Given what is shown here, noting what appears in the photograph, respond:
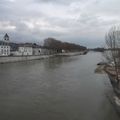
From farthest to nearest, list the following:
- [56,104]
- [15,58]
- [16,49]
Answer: [16,49] → [15,58] → [56,104]

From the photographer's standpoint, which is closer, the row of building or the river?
the river

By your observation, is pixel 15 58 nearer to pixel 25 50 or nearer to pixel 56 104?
pixel 25 50

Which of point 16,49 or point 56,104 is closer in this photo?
point 56,104

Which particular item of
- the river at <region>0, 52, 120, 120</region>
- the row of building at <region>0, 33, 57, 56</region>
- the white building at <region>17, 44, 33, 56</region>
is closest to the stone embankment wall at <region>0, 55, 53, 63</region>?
the row of building at <region>0, 33, 57, 56</region>

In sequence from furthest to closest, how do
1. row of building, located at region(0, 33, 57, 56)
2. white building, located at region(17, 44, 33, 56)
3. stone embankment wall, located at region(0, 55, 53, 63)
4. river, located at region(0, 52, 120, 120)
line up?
white building, located at region(17, 44, 33, 56) → row of building, located at region(0, 33, 57, 56) → stone embankment wall, located at region(0, 55, 53, 63) → river, located at region(0, 52, 120, 120)

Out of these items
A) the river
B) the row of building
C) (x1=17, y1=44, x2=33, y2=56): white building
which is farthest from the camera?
(x1=17, y1=44, x2=33, y2=56): white building

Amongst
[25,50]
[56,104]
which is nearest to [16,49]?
[25,50]

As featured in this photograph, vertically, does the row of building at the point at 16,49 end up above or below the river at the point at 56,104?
above

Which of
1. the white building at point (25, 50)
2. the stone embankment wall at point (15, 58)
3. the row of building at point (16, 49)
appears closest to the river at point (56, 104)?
the stone embankment wall at point (15, 58)

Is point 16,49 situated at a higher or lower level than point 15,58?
higher

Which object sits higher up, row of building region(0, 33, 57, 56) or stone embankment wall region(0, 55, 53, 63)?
row of building region(0, 33, 57, 56)

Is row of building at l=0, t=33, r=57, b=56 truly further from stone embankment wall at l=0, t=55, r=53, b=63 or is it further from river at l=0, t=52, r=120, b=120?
river at l=0, t=52, r=120, b=120

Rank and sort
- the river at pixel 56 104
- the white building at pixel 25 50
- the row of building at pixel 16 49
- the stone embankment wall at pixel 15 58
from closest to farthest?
the river at pixel 56 104
the stone embankment wall at pixel 15 58
the row of building at pixel 16 49
the white building at pixel 25 50

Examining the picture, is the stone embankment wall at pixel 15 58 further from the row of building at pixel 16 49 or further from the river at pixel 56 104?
the river at pixel 56 104
